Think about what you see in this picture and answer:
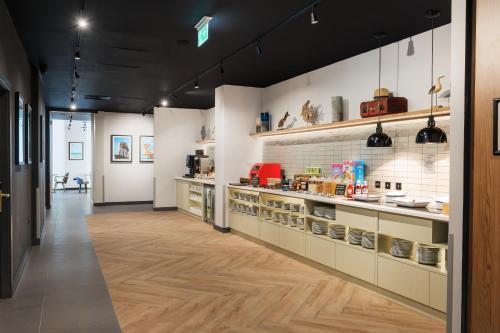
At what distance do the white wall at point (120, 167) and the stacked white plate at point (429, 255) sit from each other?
10238 millimetres

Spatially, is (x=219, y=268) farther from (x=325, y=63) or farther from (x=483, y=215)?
(x=483, y=215)

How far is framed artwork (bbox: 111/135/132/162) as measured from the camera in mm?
12547

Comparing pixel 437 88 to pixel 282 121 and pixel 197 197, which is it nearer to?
pixel 282 121

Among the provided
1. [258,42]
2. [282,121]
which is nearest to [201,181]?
[282,121]

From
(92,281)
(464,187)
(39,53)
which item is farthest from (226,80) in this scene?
(464,187)

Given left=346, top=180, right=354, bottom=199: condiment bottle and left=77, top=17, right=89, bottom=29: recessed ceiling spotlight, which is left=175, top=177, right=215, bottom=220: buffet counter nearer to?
left=346, top=180, right=354, bottom=199: condiment bottle

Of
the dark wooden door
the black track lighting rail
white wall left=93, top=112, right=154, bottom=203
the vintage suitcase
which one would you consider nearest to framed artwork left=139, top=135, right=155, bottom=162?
white wall left=93, top=112, right=154, bottom=203

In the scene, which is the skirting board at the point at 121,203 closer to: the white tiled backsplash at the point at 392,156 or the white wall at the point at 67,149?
the white wall at the point at 67,149

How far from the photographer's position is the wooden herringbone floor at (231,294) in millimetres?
3600

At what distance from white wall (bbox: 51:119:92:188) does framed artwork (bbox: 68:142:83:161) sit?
93mm

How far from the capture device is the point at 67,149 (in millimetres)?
18672

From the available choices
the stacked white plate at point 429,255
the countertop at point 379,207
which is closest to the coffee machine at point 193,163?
the countertop at point 379,207

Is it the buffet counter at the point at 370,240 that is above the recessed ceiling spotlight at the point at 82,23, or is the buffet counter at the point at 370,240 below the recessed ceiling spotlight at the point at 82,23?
below

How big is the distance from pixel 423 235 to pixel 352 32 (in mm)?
2440
